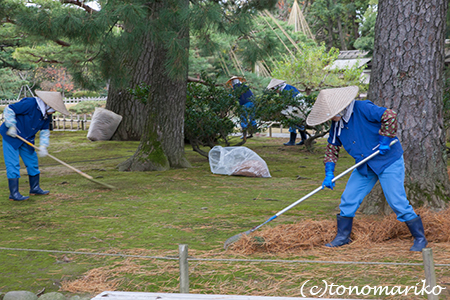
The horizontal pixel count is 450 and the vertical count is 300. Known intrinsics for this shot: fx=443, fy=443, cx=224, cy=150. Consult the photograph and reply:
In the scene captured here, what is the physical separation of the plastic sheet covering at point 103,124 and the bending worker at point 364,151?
875 centimetres

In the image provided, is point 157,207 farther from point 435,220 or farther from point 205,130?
point 205,130

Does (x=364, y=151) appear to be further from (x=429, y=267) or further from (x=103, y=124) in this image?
(x=103, y=124)

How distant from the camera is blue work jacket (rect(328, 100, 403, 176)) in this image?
3.31 meters

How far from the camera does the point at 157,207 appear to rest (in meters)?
4.97

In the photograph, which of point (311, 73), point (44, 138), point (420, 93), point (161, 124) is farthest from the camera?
point (311, 73)

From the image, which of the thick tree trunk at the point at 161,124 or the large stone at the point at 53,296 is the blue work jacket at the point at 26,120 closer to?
the thick tree trunk at the point at 161,124

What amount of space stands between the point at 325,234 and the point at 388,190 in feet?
2.05

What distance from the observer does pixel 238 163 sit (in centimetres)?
723

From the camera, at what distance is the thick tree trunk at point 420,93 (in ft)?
13.3

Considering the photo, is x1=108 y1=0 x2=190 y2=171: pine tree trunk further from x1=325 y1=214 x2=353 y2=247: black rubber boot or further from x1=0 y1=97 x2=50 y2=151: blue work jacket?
x1=325 y1=214 x2=353 y2=247: black rubber boot

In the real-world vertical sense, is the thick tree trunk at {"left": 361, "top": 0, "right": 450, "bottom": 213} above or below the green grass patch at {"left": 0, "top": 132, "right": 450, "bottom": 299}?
above

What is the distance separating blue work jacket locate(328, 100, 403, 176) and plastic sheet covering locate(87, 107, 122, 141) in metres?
8.94

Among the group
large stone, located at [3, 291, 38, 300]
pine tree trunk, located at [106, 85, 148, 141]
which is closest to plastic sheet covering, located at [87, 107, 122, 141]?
pine tree trunk, located at [106, 85, 148, 141]

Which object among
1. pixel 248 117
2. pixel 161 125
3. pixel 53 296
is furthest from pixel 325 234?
pixel 248 117
